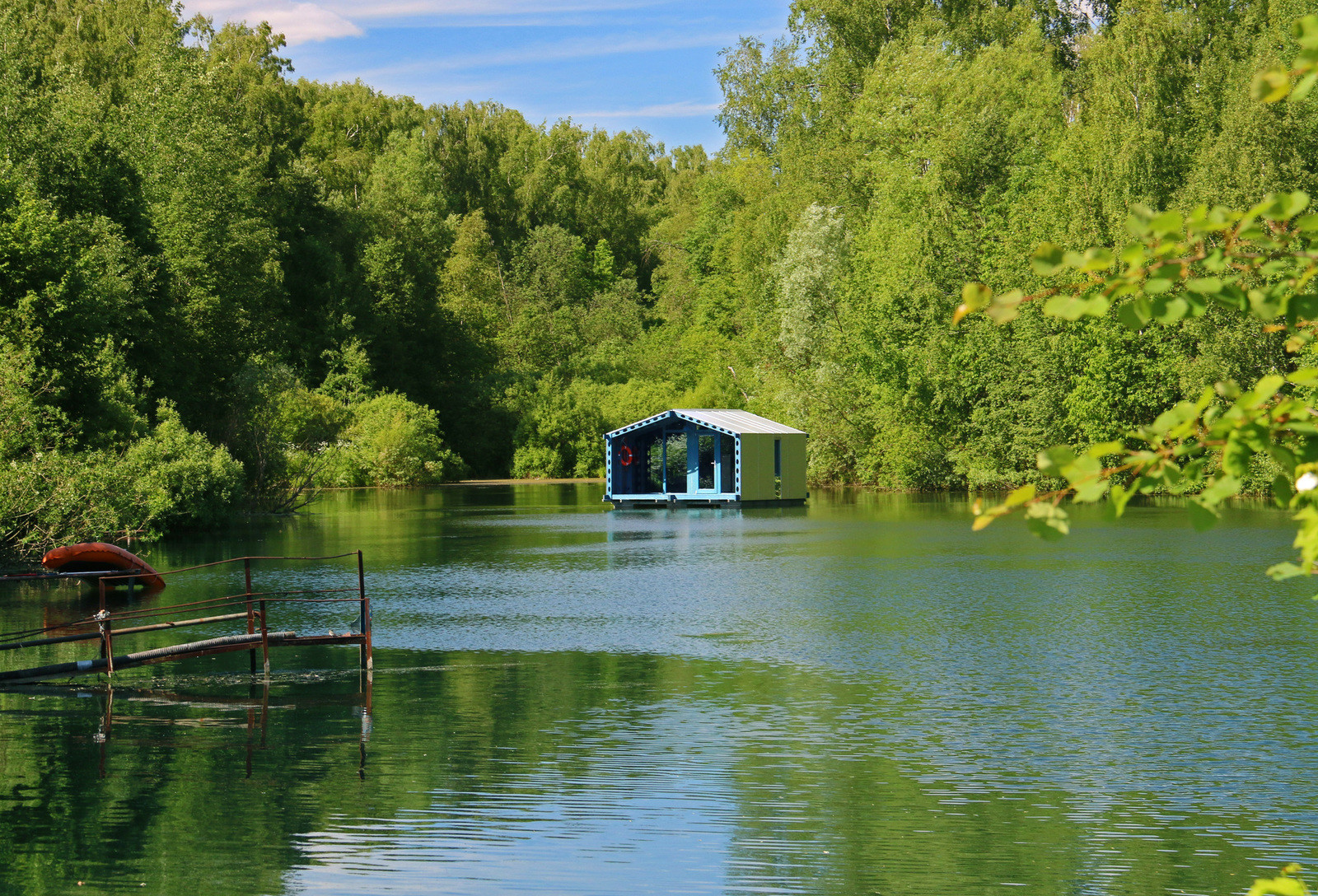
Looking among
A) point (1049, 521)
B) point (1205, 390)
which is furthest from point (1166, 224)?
point (1049, 521)

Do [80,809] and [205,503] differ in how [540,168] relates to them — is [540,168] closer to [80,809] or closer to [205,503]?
[205,503]

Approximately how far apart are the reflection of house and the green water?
75.6 feet

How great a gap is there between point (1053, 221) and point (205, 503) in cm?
2947

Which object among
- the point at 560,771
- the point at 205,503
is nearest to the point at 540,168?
the point at 205,503

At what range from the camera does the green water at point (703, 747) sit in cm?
805

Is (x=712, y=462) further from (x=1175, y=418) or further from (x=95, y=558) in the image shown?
(x=1175, y=418)

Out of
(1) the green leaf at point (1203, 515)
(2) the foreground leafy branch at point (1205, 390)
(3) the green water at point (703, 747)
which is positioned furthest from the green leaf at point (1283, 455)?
(3) the green water at point (703, 747)

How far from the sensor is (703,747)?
437 inches

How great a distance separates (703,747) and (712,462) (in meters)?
36.6

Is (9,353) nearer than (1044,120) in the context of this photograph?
Yes

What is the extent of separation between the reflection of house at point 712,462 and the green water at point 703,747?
23049mm

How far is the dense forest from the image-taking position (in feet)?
116

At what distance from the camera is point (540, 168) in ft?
295

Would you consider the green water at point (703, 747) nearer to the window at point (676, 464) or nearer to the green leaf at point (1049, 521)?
the green leaf at point (1049, 521)
